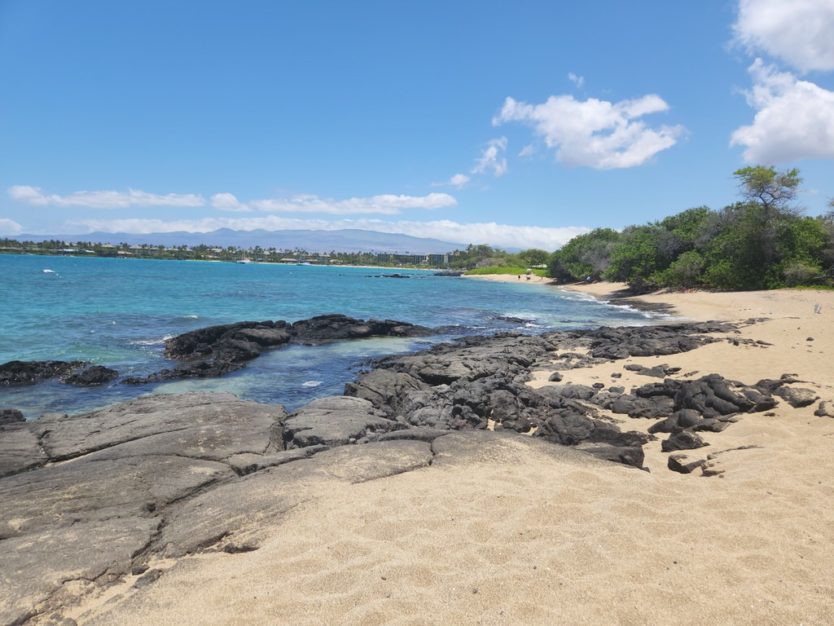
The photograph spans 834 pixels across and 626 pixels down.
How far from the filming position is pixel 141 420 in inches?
397

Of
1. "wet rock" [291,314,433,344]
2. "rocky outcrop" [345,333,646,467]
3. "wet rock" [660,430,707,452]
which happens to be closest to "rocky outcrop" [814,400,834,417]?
"wet rock" [660,430,707,452]

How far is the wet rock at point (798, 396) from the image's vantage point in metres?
9.98

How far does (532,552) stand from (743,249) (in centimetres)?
4817

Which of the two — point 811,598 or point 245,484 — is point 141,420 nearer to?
point 245,484

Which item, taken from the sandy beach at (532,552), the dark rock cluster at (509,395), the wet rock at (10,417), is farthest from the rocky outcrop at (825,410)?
the wet rock at (10,417)

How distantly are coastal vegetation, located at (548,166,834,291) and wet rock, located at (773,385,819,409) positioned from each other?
36861 millimetres

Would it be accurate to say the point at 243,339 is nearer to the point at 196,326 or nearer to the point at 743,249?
the point at 196,326

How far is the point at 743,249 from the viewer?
43406mm

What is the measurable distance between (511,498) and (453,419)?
17.5 ft

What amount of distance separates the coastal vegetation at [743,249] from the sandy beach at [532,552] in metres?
42.2

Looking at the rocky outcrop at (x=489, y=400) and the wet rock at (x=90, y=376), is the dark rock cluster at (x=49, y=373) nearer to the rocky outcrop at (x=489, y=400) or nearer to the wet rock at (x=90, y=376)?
the wet rock at (x=90, y=376)

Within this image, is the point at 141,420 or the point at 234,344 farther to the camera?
the point at 234,344

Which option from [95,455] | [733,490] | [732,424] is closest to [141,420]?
[95,455]

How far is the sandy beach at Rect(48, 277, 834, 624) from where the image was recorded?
408cm
